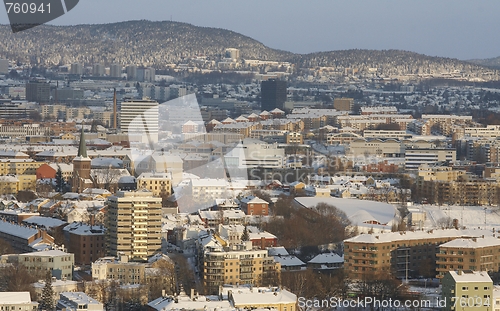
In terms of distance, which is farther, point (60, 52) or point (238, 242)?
point (60, 52)

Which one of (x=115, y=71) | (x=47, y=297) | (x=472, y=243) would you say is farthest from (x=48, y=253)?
(x=115, y=71)

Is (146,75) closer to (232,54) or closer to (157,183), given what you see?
(232,54)

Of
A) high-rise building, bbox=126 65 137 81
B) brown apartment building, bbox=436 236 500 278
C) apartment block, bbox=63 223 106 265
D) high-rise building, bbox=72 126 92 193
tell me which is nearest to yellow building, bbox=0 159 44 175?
high-rise building, bbox=72 126 92 193

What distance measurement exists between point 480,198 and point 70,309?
587 inches

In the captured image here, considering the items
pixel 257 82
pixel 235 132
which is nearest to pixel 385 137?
pixel 235 132

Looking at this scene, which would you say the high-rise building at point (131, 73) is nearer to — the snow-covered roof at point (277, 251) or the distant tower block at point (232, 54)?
the distant tower block at point (232, 54)

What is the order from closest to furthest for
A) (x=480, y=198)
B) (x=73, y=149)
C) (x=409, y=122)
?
1. (x=480, y=198)
2. (x=73, y=149)
3. (x=409, y=122)

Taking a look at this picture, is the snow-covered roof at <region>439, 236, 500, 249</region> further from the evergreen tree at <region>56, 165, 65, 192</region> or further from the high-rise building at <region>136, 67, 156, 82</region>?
the high-rise building at <region>136, 67, 156, 82</region>

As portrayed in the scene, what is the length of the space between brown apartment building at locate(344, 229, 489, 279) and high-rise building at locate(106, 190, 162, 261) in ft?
9.02

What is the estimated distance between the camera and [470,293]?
49.9ft

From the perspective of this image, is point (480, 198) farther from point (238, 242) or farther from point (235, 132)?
point (235, 132)

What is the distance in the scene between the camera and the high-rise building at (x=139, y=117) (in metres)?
43.7

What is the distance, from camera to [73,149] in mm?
36625

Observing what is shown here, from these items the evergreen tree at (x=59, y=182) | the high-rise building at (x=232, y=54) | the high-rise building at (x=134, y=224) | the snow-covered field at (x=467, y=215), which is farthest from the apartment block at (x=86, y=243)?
the high-rise building at (x=232, y=54)
